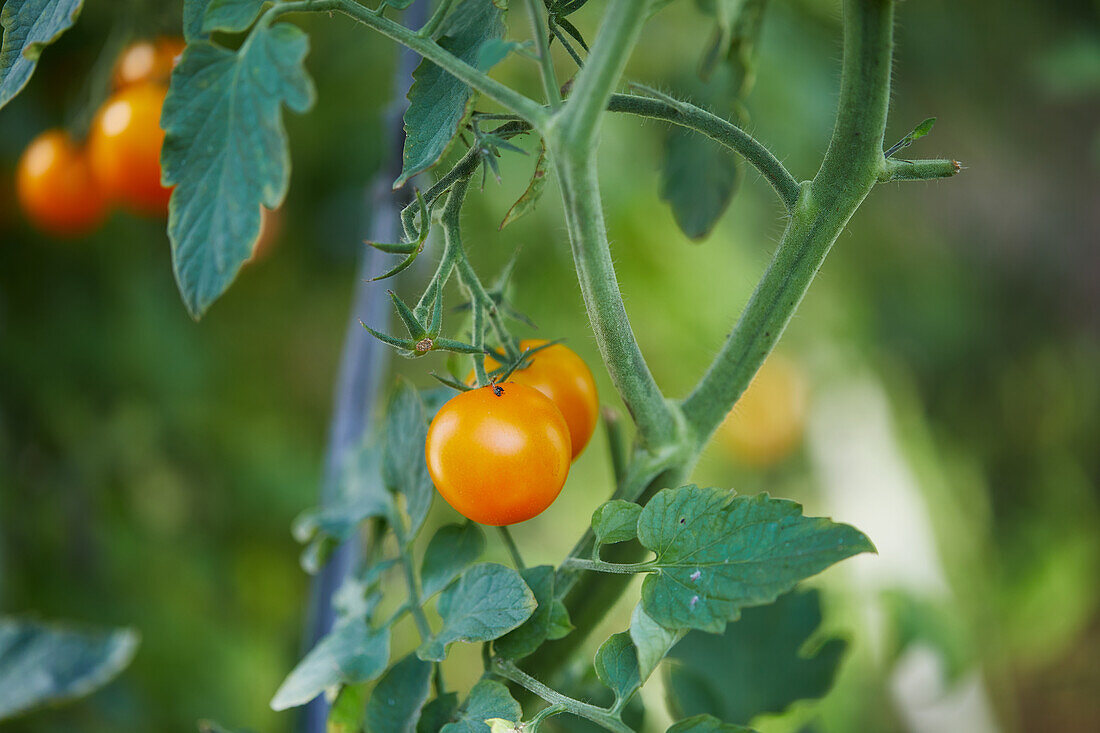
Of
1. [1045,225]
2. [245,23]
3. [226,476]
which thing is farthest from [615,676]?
[1045,225]

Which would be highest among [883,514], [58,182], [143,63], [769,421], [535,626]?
[143,63]

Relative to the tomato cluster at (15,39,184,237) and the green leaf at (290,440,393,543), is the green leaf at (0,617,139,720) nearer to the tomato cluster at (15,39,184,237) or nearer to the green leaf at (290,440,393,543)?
the green leaf at (290,440,393,543)

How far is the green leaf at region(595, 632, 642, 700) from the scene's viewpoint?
0.31 metres

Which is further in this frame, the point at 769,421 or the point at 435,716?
the point at 769,421

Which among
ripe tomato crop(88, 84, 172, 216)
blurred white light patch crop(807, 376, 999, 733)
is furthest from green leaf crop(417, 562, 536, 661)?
blurred white light patch crop(807, 376, 999, 733)

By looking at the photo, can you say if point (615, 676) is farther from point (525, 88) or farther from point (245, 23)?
point (525, 88)

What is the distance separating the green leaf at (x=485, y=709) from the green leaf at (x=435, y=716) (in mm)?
33

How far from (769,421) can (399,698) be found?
1.35 metres

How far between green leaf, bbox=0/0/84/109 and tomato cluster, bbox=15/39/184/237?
0.24 metres

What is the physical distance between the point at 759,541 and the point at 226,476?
106 centimetres

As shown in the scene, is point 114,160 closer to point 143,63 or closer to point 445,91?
point 143,63

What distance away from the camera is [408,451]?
0.44 meters

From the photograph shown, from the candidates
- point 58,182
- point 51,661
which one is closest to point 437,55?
point 51,661

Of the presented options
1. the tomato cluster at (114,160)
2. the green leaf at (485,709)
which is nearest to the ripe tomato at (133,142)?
the tomato cluster at (114,160)
